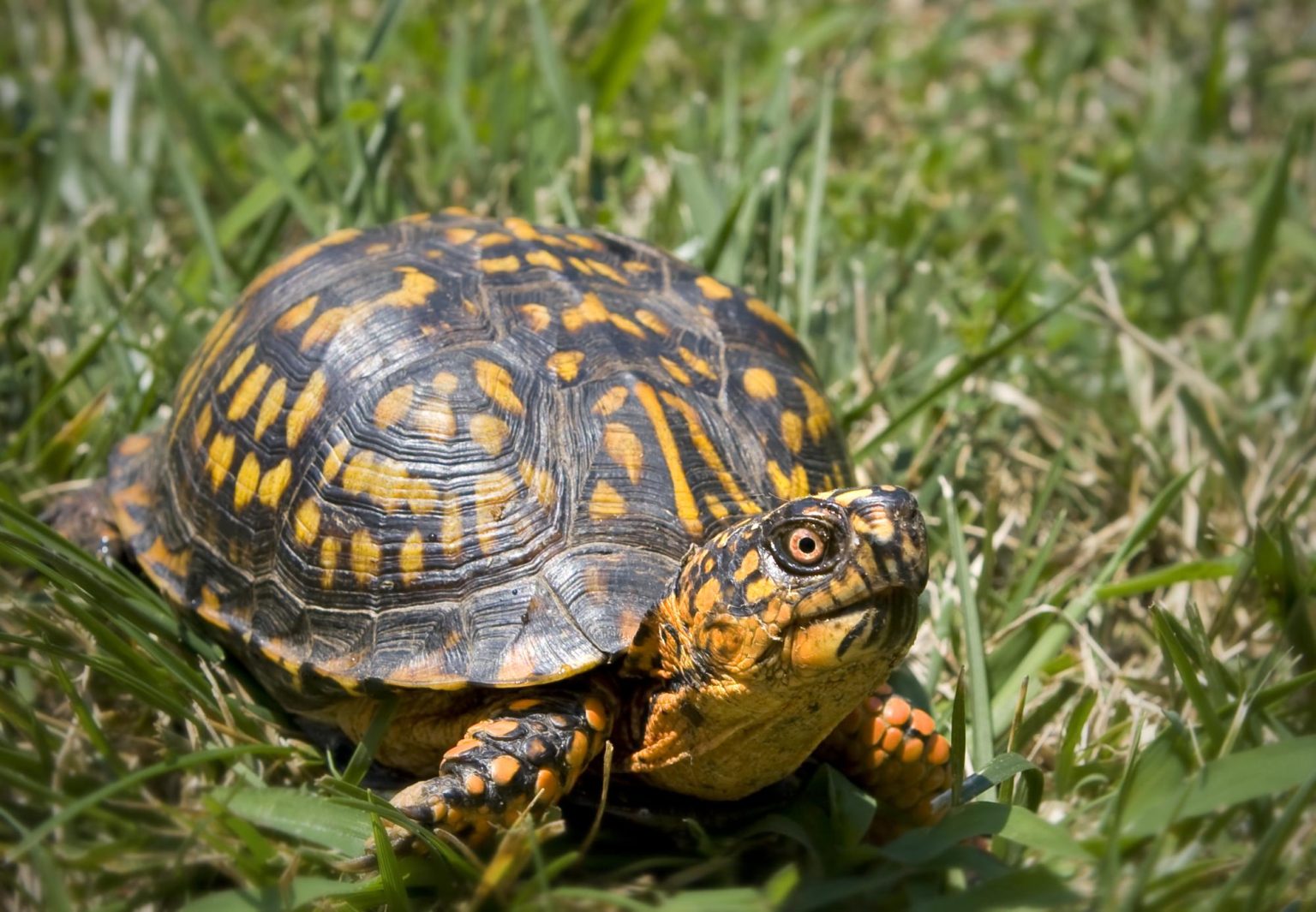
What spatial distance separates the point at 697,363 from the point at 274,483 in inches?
30.9

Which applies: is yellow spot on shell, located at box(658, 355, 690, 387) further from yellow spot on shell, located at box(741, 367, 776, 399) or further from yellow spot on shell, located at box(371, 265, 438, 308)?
yellow spot on shell, located at box(371, 265, 438, 308)

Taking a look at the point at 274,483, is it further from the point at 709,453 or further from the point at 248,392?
the point at 709,453

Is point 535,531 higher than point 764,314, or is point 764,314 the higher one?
point 764,314

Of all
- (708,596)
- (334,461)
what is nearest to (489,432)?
(334,461)

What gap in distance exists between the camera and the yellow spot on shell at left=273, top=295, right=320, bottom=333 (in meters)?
2.31

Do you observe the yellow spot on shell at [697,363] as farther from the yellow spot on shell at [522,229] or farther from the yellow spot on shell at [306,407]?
the yellow spot on shell at [306,407]

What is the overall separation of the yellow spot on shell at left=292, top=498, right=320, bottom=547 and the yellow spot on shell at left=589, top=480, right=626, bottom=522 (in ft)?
1.61

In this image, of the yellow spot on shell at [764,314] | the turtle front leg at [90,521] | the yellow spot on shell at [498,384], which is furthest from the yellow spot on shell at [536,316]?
the turtle front leg at [90,521]

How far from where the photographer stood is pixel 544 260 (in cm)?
234

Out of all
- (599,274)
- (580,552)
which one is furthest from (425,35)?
(580,552)

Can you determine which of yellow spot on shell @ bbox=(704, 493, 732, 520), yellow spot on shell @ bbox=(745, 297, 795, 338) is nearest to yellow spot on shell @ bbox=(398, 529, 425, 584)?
yellow spot on shell @ bbox=(704, 493, 732, 520)

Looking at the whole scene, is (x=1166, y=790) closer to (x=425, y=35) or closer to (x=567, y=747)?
(x=567, y=747)

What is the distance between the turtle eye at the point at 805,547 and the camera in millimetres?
1688

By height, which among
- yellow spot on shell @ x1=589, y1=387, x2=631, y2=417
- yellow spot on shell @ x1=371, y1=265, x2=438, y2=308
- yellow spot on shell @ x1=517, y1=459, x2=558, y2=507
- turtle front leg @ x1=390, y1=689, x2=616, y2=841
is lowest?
turtle front leg @ x1=390, y1=689, x2=616, y2=841
